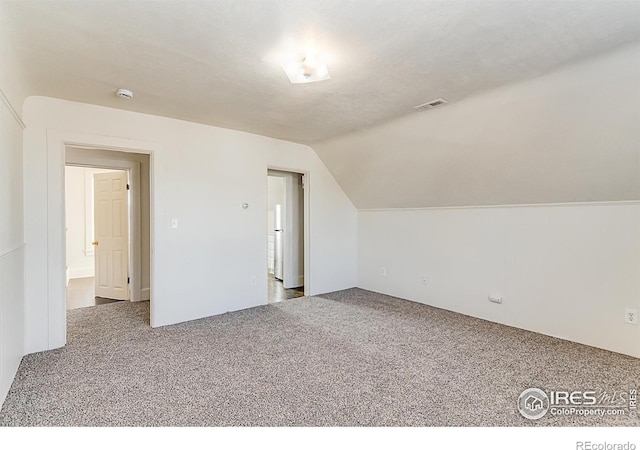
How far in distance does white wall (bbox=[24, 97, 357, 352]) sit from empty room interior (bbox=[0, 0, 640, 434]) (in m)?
0.02

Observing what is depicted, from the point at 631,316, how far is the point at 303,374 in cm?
277

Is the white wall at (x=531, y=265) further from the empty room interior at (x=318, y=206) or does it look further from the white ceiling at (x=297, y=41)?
the white ceiling at (x=297, y=41)

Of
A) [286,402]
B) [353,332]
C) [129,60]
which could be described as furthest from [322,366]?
[129,60]

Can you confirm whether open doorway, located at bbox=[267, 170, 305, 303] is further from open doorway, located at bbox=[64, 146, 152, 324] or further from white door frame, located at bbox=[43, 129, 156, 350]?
white door frame, located at bbox=[43, 129, 156, 350]

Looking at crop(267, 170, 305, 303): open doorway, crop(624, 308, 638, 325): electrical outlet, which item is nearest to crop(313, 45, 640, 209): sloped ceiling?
crop(624, 308, 638, 325): electrical outlet

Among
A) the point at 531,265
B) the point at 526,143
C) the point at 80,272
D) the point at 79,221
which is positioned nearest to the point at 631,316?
the point at 531,265

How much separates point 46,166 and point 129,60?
1438 mm

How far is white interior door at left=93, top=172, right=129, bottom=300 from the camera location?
4.71 metres

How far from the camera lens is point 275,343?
2.97 metres

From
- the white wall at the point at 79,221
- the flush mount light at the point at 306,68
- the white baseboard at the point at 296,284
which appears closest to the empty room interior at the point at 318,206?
the flush mount light at the point at 306,68

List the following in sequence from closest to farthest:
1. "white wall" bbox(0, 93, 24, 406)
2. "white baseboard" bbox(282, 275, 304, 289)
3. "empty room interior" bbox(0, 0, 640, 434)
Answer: "empty room interior" bbox(0, 0, 640, 434) < "white wall" bbox(0, 93, 24, 406) < "white baseboard" bbox(282, 275, 304, 289)

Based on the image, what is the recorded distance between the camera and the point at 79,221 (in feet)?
21.7

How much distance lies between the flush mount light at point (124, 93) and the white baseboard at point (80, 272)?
5.23 m

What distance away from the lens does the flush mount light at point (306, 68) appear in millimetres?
2080
